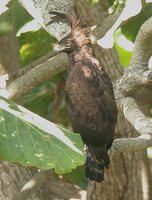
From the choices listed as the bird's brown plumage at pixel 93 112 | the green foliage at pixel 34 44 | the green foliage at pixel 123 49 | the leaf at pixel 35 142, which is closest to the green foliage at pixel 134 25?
the green foliage at pixel 123 49

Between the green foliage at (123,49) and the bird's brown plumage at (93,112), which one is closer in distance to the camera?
the bird's brown plumage at (93,112)

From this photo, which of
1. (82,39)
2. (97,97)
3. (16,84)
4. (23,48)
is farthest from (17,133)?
(23,48)

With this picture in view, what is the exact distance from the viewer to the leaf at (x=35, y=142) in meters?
2.96

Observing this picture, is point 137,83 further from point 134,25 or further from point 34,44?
point 34,44

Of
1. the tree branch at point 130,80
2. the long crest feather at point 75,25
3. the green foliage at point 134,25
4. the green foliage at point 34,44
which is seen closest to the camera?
the tree branch at point 130,80

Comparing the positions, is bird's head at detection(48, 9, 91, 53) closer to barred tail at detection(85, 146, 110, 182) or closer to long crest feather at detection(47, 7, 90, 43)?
long crest feather at detection(47, 7, 90, 43)

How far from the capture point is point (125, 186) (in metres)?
5.26

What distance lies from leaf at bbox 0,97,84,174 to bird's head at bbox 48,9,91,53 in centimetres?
80

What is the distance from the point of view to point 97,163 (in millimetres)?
3588

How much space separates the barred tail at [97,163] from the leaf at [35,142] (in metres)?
0.58

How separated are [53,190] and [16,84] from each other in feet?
5.48

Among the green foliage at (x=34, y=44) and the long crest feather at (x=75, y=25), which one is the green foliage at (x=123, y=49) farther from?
the long crest feather at (x=75, y=25)

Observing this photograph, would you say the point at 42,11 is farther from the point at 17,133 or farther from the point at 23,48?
the point at 23,48

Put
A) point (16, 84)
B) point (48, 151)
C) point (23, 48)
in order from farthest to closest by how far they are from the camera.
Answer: point (23, 48) → point (16, 84) → point (48, 151)
